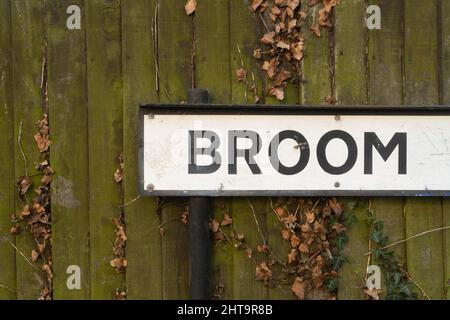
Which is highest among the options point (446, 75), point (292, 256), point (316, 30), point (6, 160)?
point (316, 30)

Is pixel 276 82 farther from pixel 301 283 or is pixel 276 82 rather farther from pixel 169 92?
pixel 301 283

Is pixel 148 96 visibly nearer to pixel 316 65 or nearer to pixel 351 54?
pixel 316 65

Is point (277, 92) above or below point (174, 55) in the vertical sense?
below

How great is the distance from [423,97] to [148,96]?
1467 millimetres

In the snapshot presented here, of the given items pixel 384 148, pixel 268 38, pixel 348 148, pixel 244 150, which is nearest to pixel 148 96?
pixel 244 150

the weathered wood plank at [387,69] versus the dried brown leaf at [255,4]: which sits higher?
the dried brown leaf at [255,4]

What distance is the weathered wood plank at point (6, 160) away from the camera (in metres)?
2.49

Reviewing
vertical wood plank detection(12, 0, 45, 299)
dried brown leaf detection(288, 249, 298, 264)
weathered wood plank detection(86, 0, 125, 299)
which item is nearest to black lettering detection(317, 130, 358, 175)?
dried brown leaf detection(288, 249, 298, 264)

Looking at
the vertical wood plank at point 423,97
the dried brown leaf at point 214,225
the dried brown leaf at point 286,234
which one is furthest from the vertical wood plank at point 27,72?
the vertical wood plank at point 423,97

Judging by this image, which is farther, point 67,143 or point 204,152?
point 67,143

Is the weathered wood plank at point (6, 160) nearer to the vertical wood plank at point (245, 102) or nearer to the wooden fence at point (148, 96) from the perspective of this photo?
the wooden fence at point (148, 96)

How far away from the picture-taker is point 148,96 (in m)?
2.50

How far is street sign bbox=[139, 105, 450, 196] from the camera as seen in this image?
2.35 metres

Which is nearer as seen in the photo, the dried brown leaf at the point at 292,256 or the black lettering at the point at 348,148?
the black lettering at the point at 348,148
